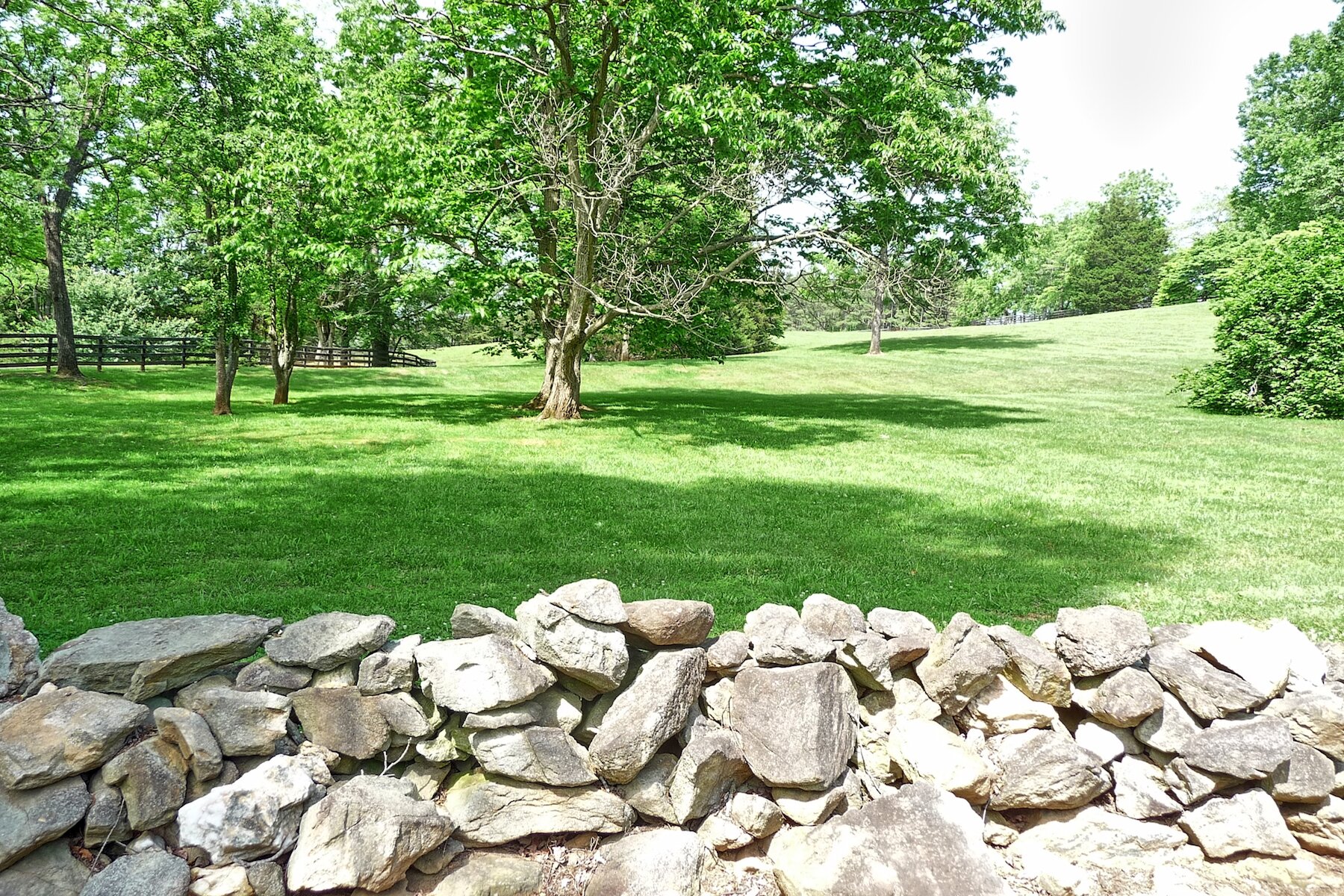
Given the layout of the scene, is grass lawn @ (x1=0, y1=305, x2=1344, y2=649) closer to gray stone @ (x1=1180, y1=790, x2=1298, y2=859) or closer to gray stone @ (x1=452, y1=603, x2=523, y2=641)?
gray stone @ (x1=452, y1=603, x2=523, y2=641)

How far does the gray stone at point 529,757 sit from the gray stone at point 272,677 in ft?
2.96

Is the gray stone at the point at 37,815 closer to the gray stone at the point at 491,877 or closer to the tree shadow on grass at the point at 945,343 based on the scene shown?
the gray stone at the point at 491,877

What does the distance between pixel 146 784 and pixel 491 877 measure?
5.01 ft

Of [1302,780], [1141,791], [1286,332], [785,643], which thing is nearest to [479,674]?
[785,643]

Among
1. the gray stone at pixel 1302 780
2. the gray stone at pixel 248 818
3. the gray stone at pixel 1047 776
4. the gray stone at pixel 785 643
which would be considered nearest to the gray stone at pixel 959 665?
the gray stone at pixel 1047 776

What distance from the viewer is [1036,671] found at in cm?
395

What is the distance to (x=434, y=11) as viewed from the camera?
15.8 m

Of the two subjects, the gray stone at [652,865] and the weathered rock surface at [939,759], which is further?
the weathered rock surface at [939,759]

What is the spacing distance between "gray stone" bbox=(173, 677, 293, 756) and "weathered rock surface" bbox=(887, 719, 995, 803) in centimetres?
306

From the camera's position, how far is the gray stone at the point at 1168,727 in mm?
3848

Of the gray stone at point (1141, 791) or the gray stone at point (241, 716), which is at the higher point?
the gray stone at point (241, 716)

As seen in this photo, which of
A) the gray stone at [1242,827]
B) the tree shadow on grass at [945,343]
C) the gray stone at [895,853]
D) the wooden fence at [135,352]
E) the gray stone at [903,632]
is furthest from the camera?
the tree shadow on grass at [945,343]

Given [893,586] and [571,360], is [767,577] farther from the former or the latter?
[571,360]

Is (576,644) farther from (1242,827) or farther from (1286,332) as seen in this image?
(1286,332)
